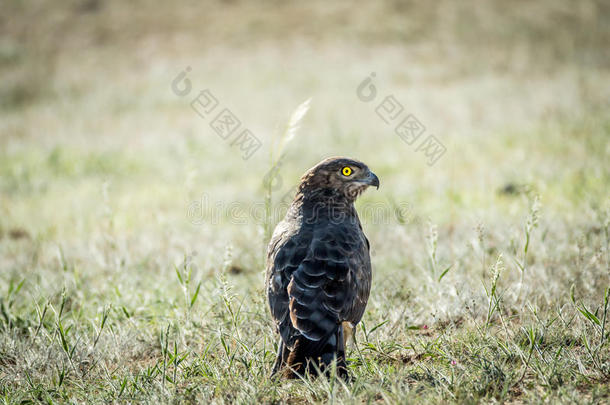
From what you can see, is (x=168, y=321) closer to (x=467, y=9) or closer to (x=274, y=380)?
(x=274, y=380)

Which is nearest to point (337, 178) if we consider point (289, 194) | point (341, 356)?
point (341, 356)

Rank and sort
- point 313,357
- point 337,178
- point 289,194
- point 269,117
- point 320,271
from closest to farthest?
point 313,357, point 320,271, point 337,178, point 289,194, point 269,117

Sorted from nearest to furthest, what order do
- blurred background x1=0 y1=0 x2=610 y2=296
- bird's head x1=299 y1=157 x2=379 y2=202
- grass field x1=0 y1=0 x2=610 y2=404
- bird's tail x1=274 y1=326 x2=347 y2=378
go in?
bird's tail x1=274 y1=326 x2=347 y2=378 < grass field x1=0 y1=0 x2=610 y2=404 < bird's head x1=299 y1=157 x2=379 y2=202 < blurred background x1=0 y1=0 x2=610 y2=296

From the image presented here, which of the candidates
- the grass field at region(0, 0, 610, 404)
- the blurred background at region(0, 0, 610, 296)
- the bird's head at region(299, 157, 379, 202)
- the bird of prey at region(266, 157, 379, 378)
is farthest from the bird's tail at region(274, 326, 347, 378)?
the bird's head at region(299, 157, 379, 202)

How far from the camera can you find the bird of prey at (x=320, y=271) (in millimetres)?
3098

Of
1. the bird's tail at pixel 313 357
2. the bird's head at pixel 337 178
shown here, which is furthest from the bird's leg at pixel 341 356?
the bird's head at pixel 337 178

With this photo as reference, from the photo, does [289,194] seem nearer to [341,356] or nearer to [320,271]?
[320,271]

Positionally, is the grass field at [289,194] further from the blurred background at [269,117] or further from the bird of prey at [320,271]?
the bird of prey at [320,271]

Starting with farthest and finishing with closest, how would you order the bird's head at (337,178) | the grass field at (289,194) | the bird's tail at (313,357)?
the bird's head at (337,178) < the grass field at (289,194) < the bird's tail at (313,357)

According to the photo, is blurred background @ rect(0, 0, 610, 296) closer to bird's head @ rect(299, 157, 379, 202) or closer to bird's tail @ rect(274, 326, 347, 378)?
bird's head @ rect(299, 157, 379, 202)

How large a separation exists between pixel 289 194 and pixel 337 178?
3.41 meters

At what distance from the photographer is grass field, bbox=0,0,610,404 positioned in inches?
132

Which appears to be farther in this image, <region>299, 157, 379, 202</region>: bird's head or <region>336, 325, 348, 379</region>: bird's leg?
<region>299, 157, 379, 202</region>: bird's head

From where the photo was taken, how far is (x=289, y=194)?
24.3 ft
